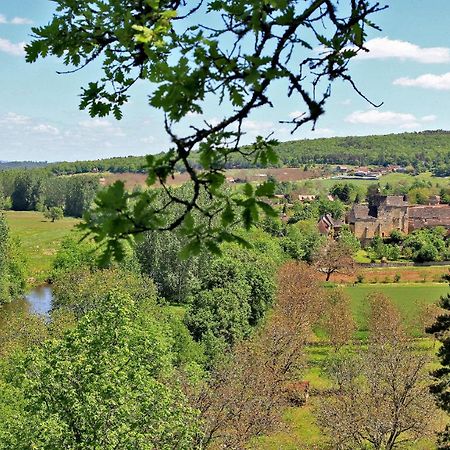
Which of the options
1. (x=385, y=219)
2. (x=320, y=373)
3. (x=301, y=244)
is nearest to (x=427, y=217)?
(x=385, y=219)

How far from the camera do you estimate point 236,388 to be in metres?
23.4

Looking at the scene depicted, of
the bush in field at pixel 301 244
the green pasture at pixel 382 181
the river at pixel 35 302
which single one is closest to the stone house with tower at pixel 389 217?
the green pasture at pixel 382 181

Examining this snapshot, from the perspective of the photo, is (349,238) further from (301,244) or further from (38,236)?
(38,236)

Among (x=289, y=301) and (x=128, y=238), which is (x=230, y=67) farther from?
(x=289, y=301)

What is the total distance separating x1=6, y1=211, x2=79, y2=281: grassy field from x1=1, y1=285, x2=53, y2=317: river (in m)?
4.31

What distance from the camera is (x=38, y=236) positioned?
8238 cm

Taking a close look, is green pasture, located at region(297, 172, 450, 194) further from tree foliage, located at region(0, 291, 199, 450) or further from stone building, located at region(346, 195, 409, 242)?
tree foliage, located at region(0, 291, 199, 450)

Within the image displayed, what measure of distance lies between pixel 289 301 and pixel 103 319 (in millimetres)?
23787

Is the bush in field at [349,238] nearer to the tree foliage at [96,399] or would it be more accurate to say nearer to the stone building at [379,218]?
the stone building at [379,218]

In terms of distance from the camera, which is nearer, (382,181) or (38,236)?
(38,236)

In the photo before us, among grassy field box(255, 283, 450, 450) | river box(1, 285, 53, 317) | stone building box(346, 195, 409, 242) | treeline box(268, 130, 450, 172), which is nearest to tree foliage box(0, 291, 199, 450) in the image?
grassy field box(255, 283, 450, 450)

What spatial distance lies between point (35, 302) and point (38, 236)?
3191 centimetres

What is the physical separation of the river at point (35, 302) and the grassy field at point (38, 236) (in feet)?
14.1

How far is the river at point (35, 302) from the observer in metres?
47.7
